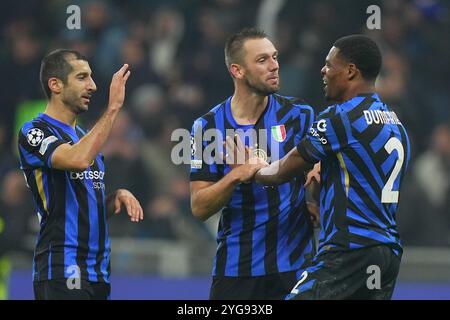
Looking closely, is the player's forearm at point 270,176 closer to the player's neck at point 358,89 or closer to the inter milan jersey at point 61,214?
the player's neck at point 358,89

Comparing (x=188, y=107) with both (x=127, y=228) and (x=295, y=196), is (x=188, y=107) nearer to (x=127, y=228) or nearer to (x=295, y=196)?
(x=127, y=228)

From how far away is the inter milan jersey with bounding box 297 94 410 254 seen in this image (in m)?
5.62

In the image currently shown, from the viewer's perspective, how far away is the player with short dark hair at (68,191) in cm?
614

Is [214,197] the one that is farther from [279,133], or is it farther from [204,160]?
[279,133]

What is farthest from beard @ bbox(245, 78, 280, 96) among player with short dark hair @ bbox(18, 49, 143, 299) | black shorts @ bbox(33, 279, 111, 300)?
black shorts @ bbox(33, 279, 111, 300)

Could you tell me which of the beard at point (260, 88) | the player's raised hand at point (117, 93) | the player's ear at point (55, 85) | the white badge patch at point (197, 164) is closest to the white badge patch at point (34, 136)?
the player's ear at point (55, 85)

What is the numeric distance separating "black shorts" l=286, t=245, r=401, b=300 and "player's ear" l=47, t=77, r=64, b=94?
184cm

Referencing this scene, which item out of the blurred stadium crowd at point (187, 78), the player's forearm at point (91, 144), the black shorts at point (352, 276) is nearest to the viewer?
the black shorts at point (352, 276)

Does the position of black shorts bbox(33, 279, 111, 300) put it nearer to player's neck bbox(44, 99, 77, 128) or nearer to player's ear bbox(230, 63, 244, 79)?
player's neck bbox(44, 99, 77, 128)

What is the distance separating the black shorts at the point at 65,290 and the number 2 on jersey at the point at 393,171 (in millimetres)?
1708

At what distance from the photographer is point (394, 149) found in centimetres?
564

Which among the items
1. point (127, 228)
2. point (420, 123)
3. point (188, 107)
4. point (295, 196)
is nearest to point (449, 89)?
point (420, 123)

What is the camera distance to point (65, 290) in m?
6.20
